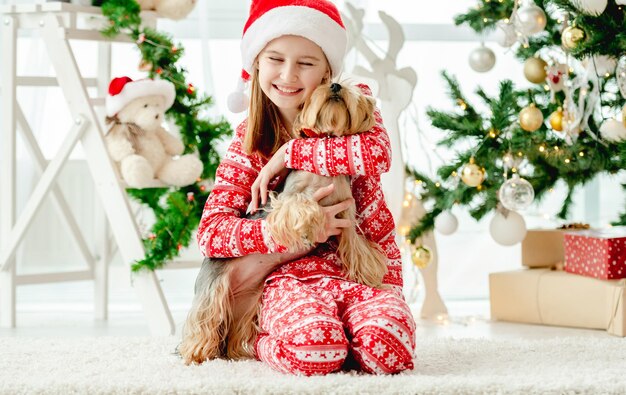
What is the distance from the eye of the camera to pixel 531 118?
2.63 meters

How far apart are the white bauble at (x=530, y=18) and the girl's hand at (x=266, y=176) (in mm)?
1006

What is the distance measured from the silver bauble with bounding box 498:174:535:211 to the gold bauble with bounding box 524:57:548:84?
31cm

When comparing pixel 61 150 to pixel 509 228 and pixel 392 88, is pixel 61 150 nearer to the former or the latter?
pixel 392 88

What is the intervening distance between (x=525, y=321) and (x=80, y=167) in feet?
5.98

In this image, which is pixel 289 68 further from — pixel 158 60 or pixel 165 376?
pixel 158 60

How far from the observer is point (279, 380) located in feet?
5.26

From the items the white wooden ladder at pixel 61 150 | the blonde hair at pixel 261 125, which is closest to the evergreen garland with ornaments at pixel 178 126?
the white wooden ladder at pixel 61 150

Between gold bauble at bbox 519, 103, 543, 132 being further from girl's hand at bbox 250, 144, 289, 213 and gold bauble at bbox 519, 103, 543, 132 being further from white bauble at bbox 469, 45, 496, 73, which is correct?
girl's hand at bbox 250, 144, 289, 213

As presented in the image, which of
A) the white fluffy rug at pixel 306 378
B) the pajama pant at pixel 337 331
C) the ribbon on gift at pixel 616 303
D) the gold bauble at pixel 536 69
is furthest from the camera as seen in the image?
the gold bauble at pixel 536 69

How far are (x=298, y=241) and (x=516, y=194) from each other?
1.13 metres

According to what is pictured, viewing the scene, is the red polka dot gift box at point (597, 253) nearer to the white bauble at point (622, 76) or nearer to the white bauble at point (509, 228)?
the white bauble at point (509, 228)

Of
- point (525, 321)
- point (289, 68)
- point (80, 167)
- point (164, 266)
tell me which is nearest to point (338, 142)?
point (289, 68)

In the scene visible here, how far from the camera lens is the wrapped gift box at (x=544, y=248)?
2969 millimetres

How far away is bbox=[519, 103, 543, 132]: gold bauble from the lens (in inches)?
104
